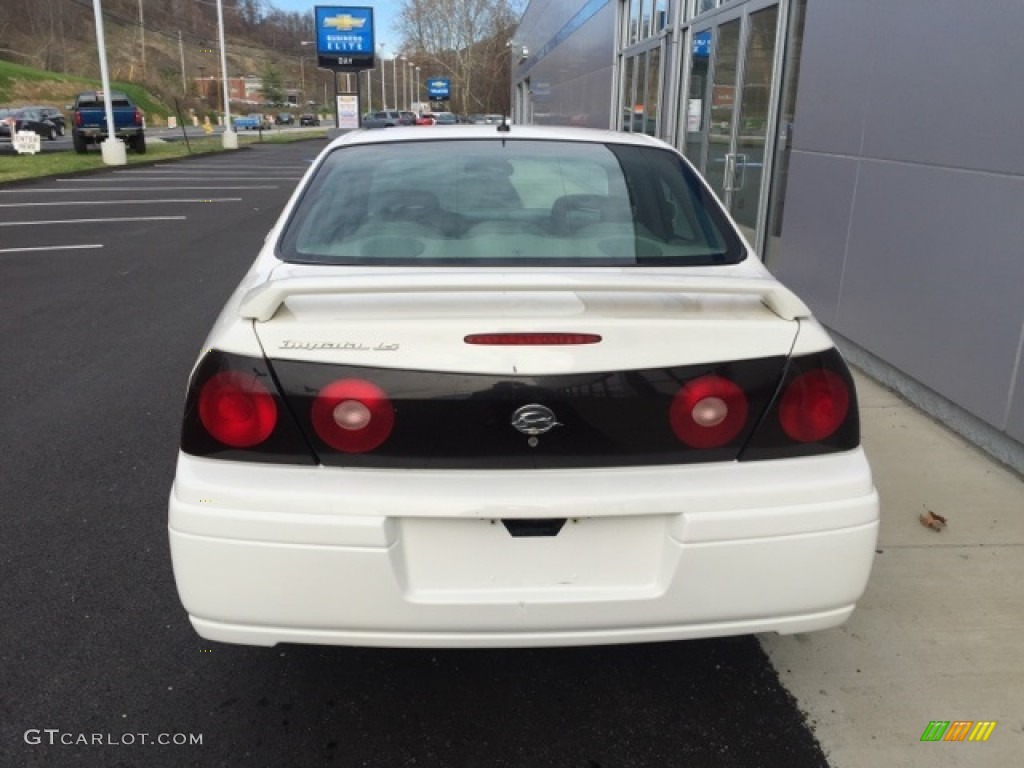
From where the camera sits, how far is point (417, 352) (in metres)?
2.08

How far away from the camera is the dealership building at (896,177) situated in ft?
14.0

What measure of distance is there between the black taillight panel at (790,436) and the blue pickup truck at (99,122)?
32527mm

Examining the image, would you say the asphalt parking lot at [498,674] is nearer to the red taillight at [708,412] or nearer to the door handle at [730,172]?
the red taillight at [708,412]

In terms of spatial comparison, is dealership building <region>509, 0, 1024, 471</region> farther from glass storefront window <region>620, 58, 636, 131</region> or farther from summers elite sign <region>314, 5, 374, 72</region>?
summers elite sign <region>314, 5, 374, 72</region>

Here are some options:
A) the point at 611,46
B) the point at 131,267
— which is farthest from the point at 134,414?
the point at 611,46

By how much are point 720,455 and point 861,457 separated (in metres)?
0.41

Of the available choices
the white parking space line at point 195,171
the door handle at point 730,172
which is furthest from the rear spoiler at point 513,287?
the white parking space line at point 195,171

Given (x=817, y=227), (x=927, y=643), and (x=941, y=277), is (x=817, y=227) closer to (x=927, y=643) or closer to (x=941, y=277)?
(x=941, y=277)

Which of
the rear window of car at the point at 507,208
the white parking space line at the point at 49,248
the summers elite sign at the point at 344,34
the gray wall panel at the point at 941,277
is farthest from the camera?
the summers elite sign at the point at 344,34

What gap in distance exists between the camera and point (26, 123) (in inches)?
1542

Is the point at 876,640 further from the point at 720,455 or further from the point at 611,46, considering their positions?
the point at 611,46

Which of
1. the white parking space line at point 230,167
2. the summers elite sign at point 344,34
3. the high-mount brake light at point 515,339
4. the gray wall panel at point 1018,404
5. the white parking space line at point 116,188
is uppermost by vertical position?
the summers elite sign at point 344,34

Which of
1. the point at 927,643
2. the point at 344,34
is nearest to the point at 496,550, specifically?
the point at 927,643

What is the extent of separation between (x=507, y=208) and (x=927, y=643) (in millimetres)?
1997
